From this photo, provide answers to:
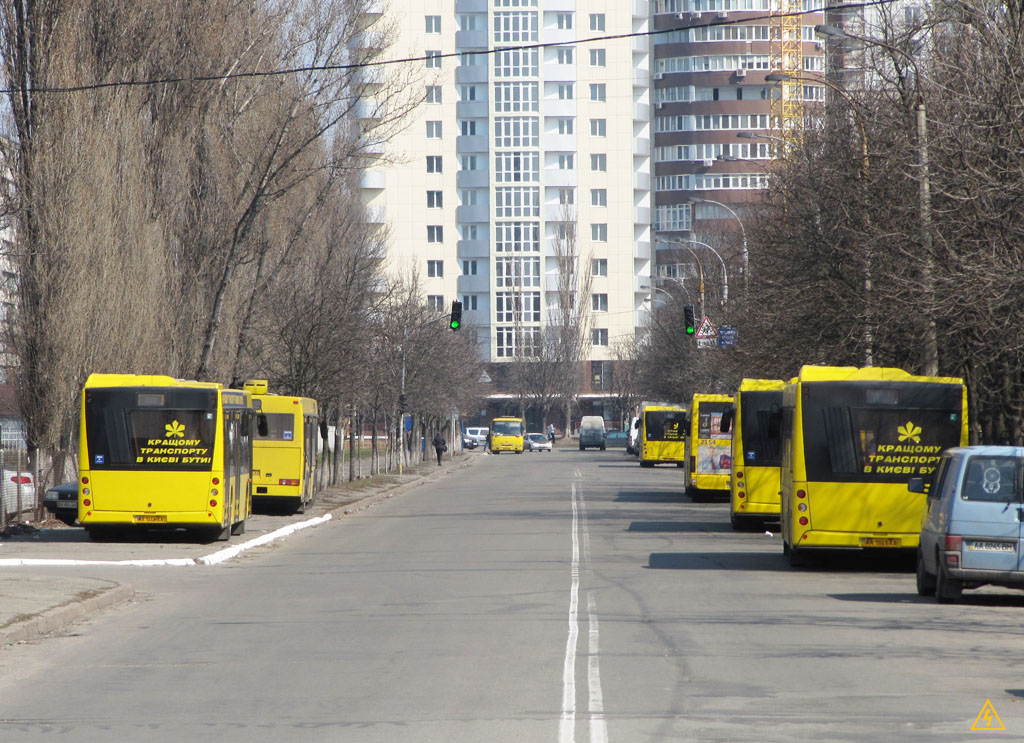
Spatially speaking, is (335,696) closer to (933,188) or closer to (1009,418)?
(933,188)

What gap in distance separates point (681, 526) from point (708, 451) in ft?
31.6

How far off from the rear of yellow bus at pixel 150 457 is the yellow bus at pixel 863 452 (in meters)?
10.1

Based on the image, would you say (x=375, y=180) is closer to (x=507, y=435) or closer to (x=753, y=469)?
(x=507, y=435)

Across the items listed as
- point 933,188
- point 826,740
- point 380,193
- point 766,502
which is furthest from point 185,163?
point 380,193

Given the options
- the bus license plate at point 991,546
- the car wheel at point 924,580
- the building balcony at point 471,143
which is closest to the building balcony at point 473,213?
the building balcony at point 471,143

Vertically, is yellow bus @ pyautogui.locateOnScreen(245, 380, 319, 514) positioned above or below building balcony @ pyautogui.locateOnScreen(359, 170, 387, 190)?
below

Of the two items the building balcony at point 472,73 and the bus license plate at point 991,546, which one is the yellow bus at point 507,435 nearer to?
the building balcony at point 472,73

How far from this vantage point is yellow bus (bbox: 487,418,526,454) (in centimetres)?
9481

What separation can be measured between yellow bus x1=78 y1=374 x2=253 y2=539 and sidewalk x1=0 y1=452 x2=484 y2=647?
0.51 metres

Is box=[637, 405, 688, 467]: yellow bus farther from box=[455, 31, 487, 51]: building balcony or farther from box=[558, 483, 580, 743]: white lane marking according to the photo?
box=[455, 31, 487, 51]: building balcony

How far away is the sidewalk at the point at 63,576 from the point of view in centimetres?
1321

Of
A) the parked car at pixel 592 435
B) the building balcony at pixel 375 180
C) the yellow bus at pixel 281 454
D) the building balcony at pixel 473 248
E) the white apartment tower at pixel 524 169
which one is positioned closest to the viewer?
the yellow bus at pixel 281 454

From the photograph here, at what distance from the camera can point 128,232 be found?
31562mm

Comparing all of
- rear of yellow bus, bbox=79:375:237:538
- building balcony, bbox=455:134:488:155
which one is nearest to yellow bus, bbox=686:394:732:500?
rear of yellow bus, bbox=79:375:237:538
